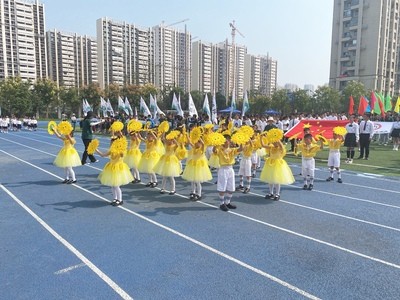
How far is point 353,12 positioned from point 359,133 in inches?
2897

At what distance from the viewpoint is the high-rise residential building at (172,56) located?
114 m

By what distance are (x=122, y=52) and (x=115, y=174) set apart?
116 m

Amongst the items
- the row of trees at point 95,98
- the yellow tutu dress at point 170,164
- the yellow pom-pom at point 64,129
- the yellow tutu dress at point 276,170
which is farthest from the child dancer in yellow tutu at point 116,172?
the row of trees at point 95,98

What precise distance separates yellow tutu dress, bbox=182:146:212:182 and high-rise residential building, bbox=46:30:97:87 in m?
109

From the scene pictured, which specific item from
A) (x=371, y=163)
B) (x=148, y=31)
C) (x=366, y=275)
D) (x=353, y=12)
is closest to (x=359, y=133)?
(x=371, y=163)

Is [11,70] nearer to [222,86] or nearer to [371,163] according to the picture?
[222,86]

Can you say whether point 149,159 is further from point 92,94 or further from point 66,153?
point 92,94

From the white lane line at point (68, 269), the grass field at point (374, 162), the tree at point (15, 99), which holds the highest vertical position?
the tree at point (15, 99)

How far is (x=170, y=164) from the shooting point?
364 inches

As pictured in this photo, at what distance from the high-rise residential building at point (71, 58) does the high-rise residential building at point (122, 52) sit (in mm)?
4619

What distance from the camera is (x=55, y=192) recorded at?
9359mm

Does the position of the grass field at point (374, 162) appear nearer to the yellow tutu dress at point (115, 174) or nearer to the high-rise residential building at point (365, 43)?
the yellow tutu dress at point (115, 174)

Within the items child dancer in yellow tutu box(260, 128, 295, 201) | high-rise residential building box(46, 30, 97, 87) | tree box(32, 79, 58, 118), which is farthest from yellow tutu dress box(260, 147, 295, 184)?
high-rise residential building box(46, 30, 97, 87)

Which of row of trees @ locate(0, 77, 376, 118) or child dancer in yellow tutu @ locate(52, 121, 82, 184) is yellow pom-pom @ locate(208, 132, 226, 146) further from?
row of trees @ locate(0, 77, 376, 118)
